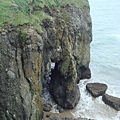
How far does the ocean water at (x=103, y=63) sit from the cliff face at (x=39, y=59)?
204 cm

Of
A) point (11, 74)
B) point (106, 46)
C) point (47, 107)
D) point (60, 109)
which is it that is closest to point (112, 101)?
point (60, 109)

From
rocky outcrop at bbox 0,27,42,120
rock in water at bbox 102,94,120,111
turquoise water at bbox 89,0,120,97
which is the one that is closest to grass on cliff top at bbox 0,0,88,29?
rocky outcrop at bbox 0,27,42,120

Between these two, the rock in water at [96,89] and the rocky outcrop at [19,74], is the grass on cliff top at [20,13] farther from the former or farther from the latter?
the rock in water at [96,89]

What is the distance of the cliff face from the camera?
17.9m

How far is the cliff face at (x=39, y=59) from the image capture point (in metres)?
17.9

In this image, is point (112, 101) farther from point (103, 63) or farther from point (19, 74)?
point (103, 63)

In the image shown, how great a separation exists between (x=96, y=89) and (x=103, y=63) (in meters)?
12.3

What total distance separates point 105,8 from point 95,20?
1820cm

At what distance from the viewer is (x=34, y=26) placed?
20.4 meters

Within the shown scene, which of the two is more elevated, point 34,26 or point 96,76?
point 34,26

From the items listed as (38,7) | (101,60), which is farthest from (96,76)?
(38,7)

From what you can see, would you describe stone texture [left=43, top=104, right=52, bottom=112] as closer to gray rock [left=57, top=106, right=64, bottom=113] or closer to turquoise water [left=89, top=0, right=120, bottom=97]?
gray rock [left=57, top=106, right=64, bottom=113]

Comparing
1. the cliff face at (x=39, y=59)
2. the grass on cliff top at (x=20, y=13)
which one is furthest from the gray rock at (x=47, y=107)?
the grass on cliff top at (x=20, y=13)

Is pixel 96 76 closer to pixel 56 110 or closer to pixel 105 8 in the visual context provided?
pixel 56 110
